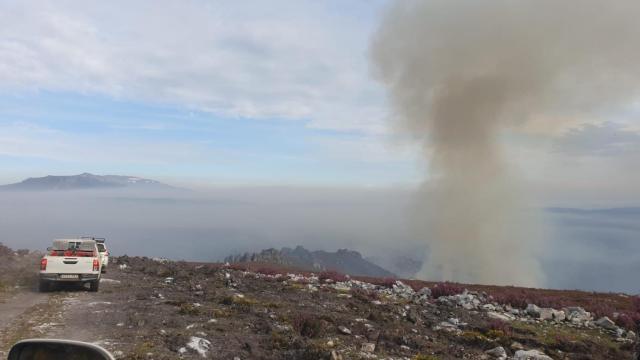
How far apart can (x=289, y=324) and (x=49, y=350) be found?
41.1 ft

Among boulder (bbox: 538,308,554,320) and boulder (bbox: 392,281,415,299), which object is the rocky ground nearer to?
boulder (bbox: 538,308,554,320)

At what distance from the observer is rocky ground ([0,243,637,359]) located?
41.5ft

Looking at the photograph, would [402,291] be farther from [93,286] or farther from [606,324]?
[93,286]

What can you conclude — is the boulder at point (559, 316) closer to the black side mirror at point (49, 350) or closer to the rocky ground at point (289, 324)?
the rocky ground at point (289, 324)

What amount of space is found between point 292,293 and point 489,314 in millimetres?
9467

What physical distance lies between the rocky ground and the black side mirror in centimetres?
818

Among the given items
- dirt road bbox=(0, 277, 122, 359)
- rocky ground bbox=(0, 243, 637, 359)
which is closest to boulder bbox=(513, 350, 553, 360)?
rocky ground bbox=(0, 243, 637, 359)

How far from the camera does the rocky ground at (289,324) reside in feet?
41.5

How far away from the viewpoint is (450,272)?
120500mm

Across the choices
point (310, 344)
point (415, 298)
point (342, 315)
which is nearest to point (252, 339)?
point (310, 344)

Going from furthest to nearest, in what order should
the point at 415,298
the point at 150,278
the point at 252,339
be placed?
the point at 150,278, the point at 415,298, the point at 252,339

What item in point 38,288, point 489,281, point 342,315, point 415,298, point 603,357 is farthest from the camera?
point 489,281

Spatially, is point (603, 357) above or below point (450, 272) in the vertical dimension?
above

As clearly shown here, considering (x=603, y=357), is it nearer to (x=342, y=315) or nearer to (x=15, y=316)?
(x=342, y=315)
